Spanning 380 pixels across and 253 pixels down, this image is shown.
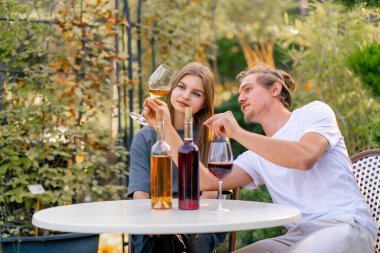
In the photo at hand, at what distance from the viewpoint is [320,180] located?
293cm

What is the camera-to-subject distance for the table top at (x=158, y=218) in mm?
2205

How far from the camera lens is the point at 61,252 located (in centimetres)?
419

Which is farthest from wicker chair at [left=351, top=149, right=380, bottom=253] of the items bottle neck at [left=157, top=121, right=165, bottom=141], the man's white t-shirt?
bottle neck at [left=157, top=121, right=165, bottom=141]

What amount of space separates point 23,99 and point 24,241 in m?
0.93

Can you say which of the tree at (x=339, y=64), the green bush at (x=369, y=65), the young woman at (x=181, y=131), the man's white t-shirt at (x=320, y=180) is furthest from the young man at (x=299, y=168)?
the tree at (x=339, y=64)

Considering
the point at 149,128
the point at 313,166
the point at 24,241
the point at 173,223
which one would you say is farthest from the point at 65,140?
the point at 173,223

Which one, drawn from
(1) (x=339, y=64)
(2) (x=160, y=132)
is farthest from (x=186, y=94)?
(1) (x=339, y=64)

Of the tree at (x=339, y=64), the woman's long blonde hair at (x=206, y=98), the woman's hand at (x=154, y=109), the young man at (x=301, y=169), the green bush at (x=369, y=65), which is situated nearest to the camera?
the young man at (x=301, y=169)

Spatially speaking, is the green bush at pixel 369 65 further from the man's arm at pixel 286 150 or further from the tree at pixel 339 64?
the man's arm at pixel 286 150

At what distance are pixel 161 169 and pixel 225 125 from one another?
40cm

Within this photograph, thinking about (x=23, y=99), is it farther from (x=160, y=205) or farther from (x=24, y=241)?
(x=160, y=205)

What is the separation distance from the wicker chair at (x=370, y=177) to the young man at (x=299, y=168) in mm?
177

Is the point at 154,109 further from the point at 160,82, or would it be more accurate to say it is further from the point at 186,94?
the point at 186,94

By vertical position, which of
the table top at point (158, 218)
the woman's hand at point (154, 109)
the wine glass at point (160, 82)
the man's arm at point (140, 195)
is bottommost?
the man's arm at point (140, 195)
